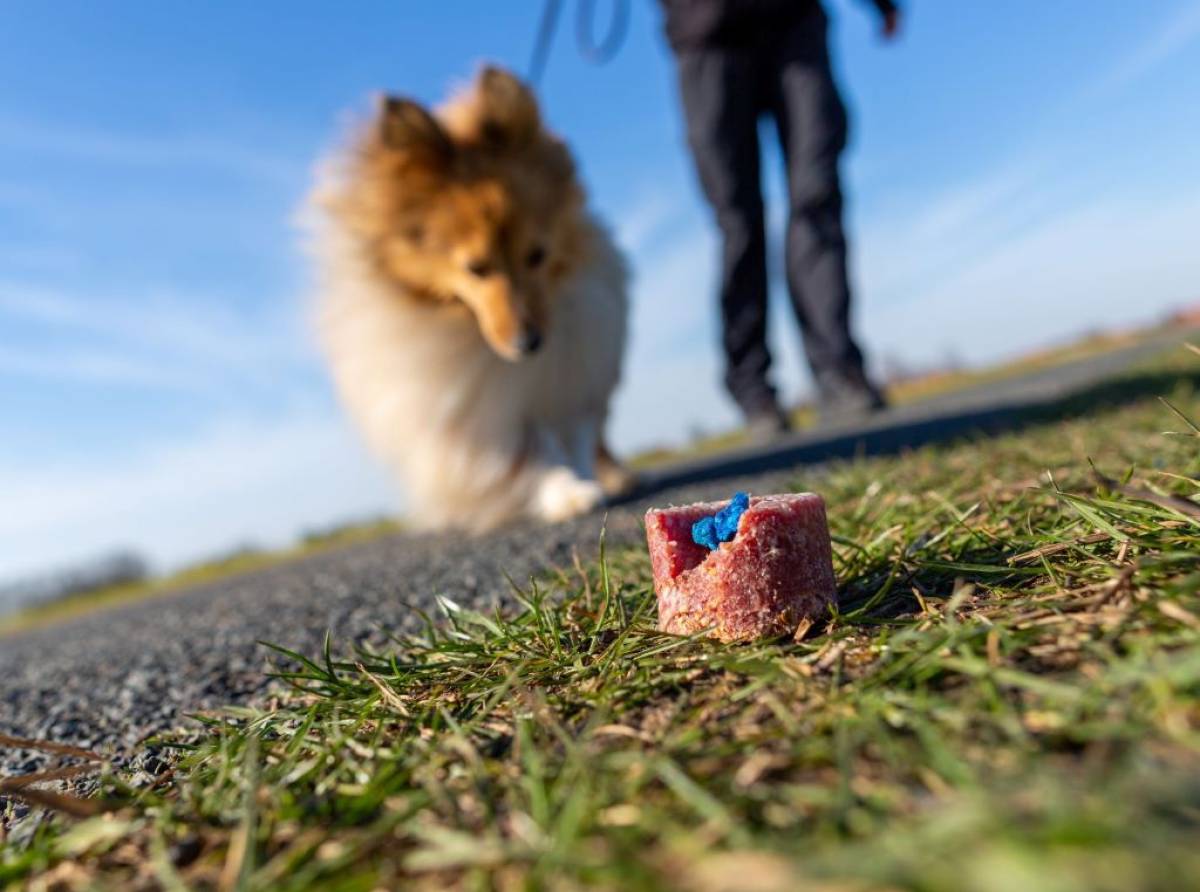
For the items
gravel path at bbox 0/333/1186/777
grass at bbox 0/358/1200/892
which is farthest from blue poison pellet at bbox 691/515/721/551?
gravel path at bbox 0/333/1186/777

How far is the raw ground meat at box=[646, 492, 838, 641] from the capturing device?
3.87 ft

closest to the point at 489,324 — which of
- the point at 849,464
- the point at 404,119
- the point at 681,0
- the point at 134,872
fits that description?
the point at 404,119

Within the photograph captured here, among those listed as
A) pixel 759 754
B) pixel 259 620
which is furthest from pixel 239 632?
pixel 759 754

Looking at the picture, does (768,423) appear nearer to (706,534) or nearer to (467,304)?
(467,304)

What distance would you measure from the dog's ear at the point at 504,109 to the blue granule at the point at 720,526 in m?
3.37

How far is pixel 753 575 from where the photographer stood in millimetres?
1177

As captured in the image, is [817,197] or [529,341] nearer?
[529,341]

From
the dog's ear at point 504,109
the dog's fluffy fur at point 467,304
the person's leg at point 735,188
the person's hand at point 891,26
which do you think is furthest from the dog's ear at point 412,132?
the person's hand at point 891,26

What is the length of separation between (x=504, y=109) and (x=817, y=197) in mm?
1697

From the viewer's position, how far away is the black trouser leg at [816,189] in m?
4.44

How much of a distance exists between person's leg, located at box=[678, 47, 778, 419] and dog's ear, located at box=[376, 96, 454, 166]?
146 centimetres

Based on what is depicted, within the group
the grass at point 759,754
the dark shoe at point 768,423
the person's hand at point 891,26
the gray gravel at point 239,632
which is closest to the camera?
the grass at point 759,754

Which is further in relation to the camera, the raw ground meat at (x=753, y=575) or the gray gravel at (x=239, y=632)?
the gray gravel at (x=239, y=632)

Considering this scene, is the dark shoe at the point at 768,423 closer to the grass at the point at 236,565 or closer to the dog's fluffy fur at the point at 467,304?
the grass at the point at 236,565
